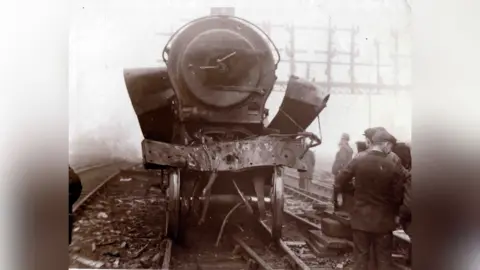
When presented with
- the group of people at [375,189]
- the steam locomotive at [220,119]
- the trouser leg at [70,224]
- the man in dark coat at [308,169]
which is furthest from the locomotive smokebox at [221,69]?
the trouser leg at [70,224]

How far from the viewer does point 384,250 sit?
1211 mm

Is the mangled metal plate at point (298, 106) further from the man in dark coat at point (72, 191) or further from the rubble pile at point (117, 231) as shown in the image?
the man in dark coat at point (72, 191)

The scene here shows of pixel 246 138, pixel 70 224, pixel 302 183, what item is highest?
pixel 246 138

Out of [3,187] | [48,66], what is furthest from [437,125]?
[3,187]

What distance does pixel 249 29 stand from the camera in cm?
120

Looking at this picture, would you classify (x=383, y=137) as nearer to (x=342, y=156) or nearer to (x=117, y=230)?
(x=342, y=156)

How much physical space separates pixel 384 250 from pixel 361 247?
62 mm

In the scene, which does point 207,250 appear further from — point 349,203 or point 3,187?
point 3,187

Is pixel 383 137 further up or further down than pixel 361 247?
further up

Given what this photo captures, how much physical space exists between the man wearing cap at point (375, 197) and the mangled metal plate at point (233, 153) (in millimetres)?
142

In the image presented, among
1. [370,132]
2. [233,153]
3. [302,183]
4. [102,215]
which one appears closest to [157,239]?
[102,215]

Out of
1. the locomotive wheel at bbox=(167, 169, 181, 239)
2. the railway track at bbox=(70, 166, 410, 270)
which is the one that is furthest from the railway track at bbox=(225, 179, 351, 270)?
the locomotive wheel at bbox=(167, 169, 181, 239)

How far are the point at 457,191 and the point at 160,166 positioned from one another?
2.64ft

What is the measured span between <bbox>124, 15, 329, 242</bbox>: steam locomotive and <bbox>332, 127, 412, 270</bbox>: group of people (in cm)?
12
